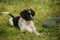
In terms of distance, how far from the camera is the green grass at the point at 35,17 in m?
6.24

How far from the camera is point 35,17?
7531mm

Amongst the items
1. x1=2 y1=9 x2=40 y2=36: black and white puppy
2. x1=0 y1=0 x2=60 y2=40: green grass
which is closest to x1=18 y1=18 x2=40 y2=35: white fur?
x1=2 y1=9 x2=40 y2=36: black and white puppy

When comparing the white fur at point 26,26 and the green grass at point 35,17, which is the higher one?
the white fur at point 26,26

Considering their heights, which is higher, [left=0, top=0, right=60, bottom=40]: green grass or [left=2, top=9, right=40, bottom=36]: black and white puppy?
[left=2, top=9, right=40, bottom=36]: black and white puppy

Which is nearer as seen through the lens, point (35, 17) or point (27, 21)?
point (27, 21)

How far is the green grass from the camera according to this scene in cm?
624

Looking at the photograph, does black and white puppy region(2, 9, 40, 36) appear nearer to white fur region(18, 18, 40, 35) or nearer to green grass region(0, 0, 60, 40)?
white fur region(18, 18, 40, 35)

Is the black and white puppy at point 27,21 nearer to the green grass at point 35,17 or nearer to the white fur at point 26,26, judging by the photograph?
the white fur at point 26,26

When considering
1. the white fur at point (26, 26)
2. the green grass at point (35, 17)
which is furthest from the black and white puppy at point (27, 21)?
the green grass at point (35, 17)

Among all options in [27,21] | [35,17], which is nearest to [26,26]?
[27,21]

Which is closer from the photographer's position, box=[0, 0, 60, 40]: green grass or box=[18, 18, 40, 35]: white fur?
box=[0, 0, 60, 40]: green grass

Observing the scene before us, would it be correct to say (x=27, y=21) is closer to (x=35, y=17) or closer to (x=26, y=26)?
(x=26, y=26)

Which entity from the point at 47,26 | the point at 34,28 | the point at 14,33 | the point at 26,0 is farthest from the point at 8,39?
the point at 26,0

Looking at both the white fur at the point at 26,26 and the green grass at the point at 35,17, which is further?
the white fur at the point at 26,26
